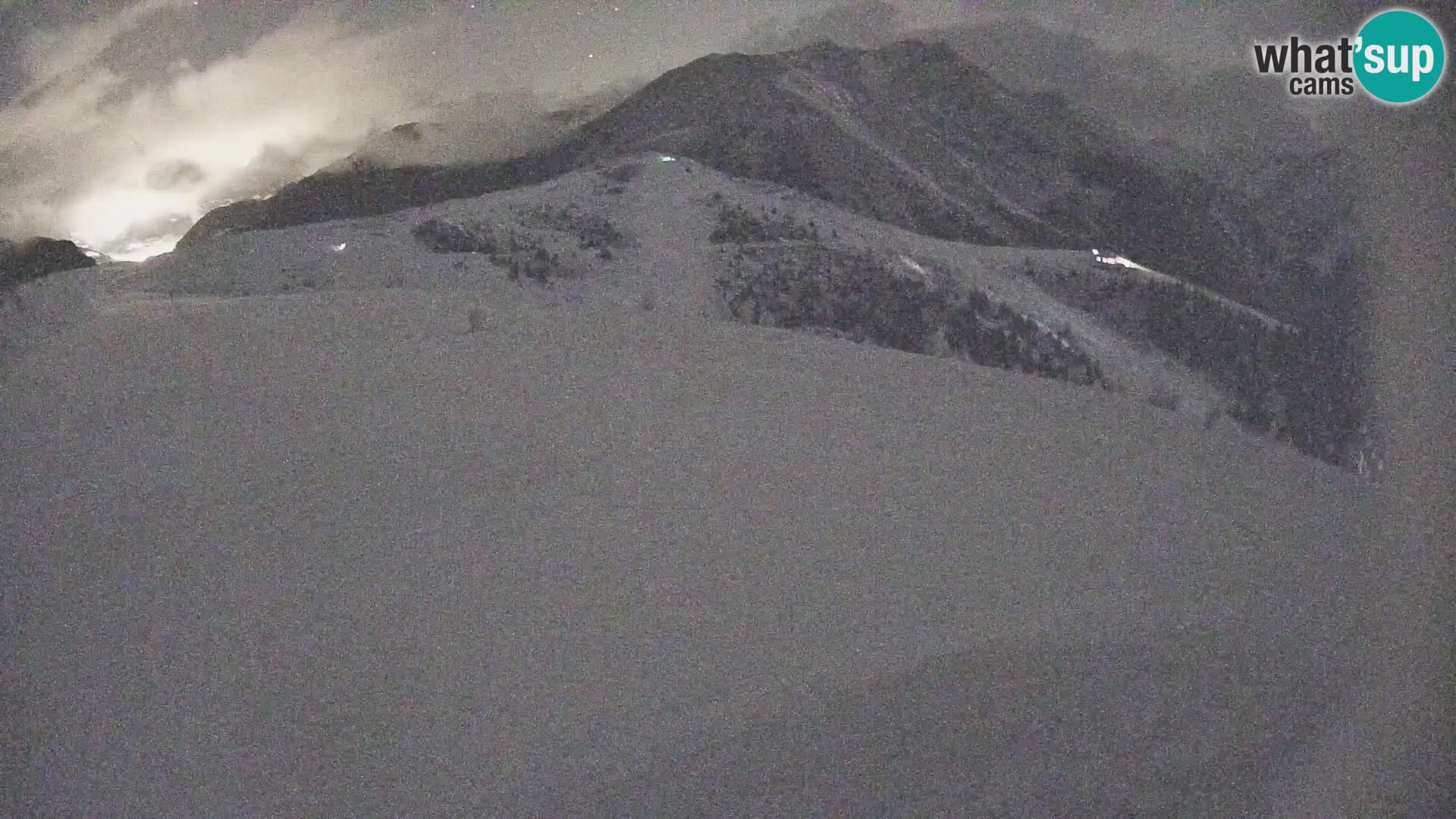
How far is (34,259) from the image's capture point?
723cm

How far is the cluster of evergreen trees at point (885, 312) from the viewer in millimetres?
8172

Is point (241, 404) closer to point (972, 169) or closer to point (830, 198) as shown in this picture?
point (830, 198)

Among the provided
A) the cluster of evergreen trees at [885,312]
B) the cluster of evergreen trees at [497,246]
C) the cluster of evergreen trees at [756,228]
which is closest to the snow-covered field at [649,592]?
the cluster of evergreen trees at [885,312]

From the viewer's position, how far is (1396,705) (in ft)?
7.91

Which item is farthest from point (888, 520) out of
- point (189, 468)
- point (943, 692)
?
point (189, 468)

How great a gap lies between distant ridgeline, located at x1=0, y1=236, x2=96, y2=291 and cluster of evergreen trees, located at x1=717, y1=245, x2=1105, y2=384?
5465 millimetres

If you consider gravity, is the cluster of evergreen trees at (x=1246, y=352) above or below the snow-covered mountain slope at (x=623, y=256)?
below

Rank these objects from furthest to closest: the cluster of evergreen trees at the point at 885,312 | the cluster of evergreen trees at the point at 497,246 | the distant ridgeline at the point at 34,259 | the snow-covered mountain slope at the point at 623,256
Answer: the cluster of evergreen trees at the point at 497,246
the cluster of evergreen trees at the point at 885,312
the snow-covered mountain slope at the point at 623,256
the distant ridgeline at the point at 34,259

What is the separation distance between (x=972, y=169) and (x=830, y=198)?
51.4 ft

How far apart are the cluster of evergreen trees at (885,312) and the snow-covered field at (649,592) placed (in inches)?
128

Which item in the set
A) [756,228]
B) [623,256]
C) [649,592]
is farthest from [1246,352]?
[649,592]

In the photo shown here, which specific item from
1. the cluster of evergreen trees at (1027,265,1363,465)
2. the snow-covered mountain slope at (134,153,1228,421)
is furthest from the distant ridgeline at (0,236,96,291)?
the cluster of evergreen trees at (1027,265,1363,465)

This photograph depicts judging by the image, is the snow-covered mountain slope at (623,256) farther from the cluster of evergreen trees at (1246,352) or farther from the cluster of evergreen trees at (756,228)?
the cluster of evergreen trees at (1246,352)

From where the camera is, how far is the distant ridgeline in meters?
6.69
